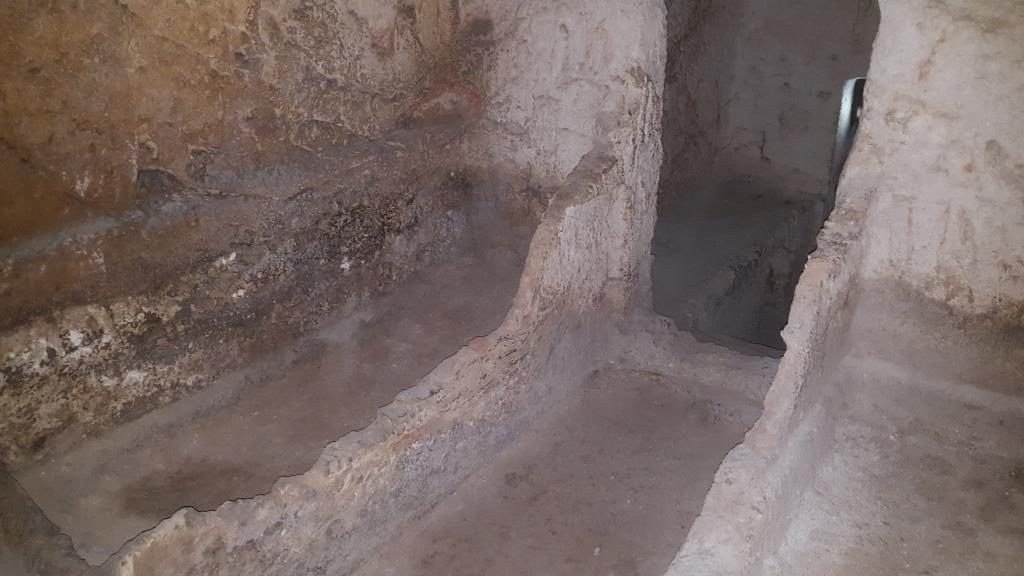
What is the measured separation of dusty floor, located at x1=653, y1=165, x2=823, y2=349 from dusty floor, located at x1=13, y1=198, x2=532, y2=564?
130 centimetres

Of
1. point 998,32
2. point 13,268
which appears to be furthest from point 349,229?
point 998,32

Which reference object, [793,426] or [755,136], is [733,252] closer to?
[755,136]

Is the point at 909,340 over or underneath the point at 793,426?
over

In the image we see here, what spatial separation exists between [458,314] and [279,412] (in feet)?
4.04

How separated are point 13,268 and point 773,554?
125 inches

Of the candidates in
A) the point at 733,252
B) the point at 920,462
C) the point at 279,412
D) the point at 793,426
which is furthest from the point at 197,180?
the point at 733,252

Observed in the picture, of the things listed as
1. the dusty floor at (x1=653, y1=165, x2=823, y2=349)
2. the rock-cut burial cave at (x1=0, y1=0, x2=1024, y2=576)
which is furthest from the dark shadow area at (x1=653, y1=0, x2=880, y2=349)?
the rock-cut burial cave at (x1=0, y1=0, x2=1024, y2=576)

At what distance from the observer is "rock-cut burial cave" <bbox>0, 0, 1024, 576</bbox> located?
126 inches

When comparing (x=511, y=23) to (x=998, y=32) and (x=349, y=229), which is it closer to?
(x=349, y=229)

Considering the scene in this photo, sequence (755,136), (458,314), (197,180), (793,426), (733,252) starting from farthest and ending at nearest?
(755,136) < (733,252) < (458,314) < (197,180) < (793,426)

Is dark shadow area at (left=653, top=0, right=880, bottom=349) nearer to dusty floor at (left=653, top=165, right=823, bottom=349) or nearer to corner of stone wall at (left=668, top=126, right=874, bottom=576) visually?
dusty floor at (left=653, top=165, right=823, bottom=349)

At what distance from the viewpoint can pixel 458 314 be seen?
5211 mm

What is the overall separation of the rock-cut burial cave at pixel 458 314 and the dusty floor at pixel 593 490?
0.05 feet

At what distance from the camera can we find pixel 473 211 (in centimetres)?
560
